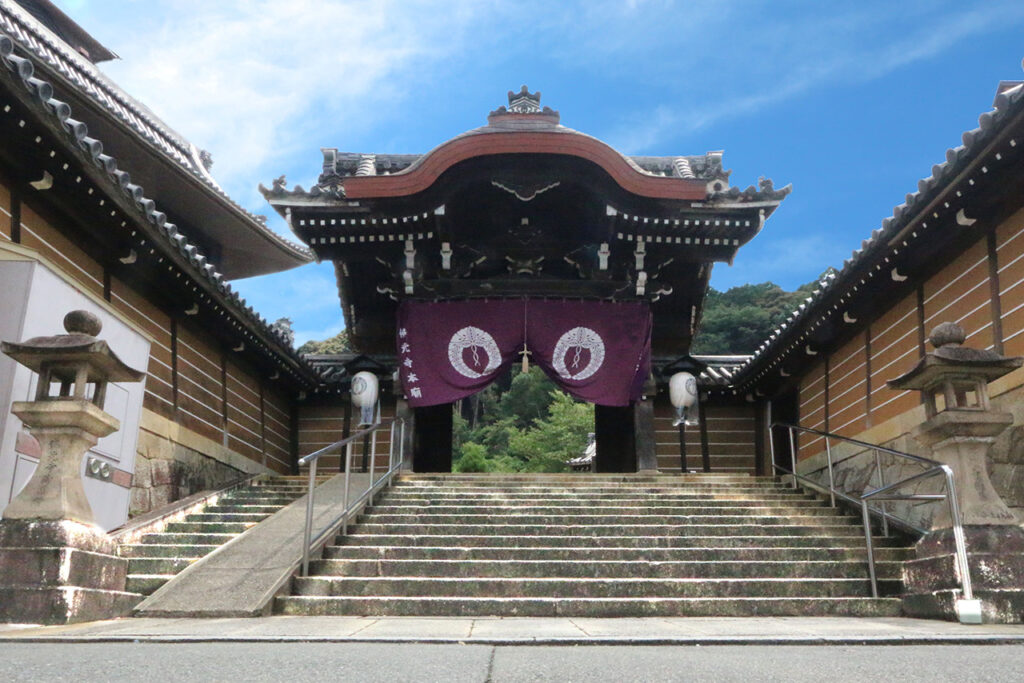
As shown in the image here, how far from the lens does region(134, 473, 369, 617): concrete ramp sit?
523 cm

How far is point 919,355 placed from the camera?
28.5 feet

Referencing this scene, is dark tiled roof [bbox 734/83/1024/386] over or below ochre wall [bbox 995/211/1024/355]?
over

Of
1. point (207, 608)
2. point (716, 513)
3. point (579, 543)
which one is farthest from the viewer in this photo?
point (716, 513)

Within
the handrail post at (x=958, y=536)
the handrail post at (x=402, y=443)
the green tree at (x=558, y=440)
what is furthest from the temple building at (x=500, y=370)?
the green tree at (x=558, y=440)

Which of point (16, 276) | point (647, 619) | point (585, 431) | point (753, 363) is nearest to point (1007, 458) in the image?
point (647, 619)

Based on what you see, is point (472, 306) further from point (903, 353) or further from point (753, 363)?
point (903, 353)

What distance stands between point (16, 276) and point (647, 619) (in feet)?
17.4

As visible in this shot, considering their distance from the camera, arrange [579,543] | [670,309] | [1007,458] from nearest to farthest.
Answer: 1. [1007,458]
2. [579,543]
3. [670,309]

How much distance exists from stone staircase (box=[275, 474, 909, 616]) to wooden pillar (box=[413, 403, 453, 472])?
15.9 ft

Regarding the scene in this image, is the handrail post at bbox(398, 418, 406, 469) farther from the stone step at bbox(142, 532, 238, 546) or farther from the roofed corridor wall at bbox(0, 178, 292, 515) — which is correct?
the stone step at bbox(142, 532, 238, 546)

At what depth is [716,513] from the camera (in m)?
8.19

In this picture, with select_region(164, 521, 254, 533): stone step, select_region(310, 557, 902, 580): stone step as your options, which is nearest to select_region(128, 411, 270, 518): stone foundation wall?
select_region(164, 521, 254, 533): stone step

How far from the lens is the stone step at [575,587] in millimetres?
5992

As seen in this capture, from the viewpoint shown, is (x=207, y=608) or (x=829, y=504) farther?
(x=829, y=504)
